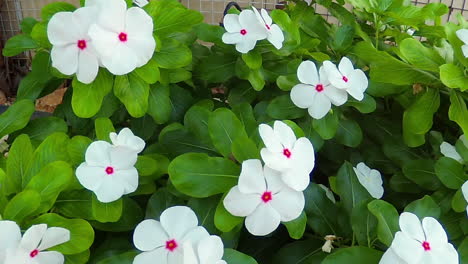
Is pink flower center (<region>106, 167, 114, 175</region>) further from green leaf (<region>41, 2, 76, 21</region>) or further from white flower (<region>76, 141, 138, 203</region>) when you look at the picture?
green leaf (<region>41, 2, 76, 21</region>)

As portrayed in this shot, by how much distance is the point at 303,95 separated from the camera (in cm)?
82

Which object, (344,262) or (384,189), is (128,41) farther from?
(384,189)


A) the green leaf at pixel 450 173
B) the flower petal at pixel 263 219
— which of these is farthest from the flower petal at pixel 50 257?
the green leaf at pixel 450 173

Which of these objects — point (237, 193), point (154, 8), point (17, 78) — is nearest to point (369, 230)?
point (237, 193)

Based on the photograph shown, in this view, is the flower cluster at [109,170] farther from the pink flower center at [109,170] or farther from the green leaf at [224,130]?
the green leaf at [224,130]

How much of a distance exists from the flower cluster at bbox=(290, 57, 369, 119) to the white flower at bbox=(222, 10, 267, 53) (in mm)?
88

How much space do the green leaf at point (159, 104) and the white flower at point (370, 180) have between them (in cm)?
32

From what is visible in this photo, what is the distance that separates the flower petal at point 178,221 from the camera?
24.4 inches

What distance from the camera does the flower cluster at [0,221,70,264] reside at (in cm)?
56

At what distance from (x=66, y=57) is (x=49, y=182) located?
0.55 feet

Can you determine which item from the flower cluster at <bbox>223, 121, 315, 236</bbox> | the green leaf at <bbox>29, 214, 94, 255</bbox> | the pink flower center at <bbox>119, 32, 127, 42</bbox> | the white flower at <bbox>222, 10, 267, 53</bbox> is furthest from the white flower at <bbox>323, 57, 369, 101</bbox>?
the green leaf at <bbox>29, 214, 94, 255</bbox>

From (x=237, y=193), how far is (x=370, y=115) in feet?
1.50

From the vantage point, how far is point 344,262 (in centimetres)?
63

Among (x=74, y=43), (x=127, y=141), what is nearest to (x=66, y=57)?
(x=74, y=43)
